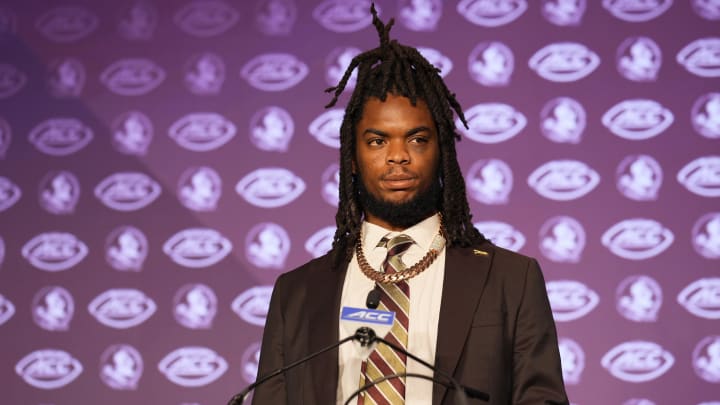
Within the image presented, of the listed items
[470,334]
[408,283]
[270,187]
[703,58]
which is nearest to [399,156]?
[408,283]

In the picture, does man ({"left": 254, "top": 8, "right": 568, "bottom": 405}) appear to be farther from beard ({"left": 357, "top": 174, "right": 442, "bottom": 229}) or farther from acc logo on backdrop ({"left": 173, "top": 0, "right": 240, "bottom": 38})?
acc logo on backdrop ({"left": 173, "top": 0, "right": 240, "bottom": 38})

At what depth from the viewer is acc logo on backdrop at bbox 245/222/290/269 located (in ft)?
12.8

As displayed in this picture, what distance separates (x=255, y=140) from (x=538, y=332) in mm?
1903

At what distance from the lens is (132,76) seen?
4.16 meters

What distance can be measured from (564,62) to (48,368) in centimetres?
235

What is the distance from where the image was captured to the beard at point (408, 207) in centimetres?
257

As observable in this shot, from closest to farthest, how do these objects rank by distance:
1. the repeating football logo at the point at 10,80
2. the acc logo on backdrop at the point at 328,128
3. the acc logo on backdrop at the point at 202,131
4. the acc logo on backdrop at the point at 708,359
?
the acc logo on backdrop at the point at 708,359
the acc logo on backdrop at the point at 328,128
the acc logo on backdrop at the point at 202,131
the repeating football logo at the point at 10,80

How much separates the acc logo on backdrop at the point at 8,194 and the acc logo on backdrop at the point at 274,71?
1063 millimetres

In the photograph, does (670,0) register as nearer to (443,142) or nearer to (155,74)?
(443,142)

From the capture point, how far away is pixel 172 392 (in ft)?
13.0

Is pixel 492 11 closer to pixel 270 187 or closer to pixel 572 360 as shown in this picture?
pixel 270 187

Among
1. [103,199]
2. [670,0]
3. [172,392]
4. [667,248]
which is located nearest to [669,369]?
[667,248]

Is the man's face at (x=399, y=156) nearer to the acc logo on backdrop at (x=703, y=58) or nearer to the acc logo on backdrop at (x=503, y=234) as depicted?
the acc logo on backdrop at (x=503, y=234)

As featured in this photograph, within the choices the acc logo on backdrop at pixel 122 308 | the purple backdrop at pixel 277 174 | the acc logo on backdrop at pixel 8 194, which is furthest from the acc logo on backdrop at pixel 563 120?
the acc logo on backdrop at pixel 8 194
